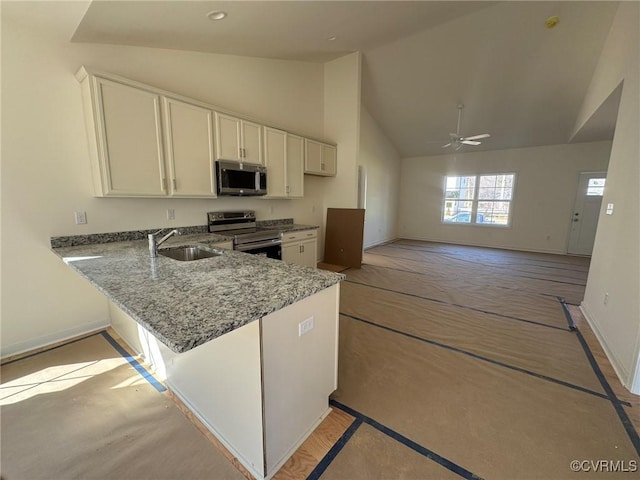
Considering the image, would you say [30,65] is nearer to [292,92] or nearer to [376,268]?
[292,92]

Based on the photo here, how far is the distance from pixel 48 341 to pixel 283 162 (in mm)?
3238

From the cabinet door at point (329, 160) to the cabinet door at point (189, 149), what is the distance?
7.09ft

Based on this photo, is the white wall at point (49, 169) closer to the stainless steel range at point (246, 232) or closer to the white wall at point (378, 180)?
the stainless steel range at point (246, 232)

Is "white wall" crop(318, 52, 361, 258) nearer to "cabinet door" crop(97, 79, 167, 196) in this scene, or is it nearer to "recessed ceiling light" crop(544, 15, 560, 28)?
"recessed ceiling light" crop(544, 15, 560, 28)

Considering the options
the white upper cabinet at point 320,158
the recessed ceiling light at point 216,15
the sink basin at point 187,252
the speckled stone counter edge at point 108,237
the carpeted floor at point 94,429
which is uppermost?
the recessed ceiling light at point 216,15

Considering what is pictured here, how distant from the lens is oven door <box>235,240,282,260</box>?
10.6 feet

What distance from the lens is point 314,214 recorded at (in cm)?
518

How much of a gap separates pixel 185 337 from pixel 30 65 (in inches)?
115

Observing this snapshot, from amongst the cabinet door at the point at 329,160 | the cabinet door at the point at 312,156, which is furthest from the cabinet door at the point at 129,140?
the cabinet door at the point at 329,160

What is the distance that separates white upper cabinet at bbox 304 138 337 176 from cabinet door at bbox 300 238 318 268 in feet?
3.97

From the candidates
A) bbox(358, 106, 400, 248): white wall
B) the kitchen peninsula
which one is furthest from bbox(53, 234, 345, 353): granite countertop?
bbox(358, 106, 400, 248): white wall

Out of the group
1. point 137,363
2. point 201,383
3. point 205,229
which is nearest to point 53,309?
point 137,363

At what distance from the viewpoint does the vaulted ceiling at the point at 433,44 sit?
2.48 meters


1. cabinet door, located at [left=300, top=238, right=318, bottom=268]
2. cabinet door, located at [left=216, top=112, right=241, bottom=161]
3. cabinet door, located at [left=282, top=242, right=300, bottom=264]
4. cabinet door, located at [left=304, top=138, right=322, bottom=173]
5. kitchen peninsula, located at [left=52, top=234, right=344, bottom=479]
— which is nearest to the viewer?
kitchen peninsula, located at [left=52, top=234, right=344, bottom=479]
